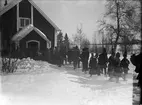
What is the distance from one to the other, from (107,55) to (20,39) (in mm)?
737

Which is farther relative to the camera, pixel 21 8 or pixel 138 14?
pixel 21 8

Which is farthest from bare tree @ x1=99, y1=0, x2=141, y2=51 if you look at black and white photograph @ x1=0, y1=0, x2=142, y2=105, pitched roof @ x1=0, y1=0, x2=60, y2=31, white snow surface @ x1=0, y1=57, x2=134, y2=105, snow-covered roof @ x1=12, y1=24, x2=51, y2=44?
snow-covered roof @ x1=12, y1=24, x2=51, y2=44

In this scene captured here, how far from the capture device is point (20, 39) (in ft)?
4.07

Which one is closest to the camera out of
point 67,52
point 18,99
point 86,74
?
point 18,99

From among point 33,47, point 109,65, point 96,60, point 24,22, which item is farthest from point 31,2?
point 109,65

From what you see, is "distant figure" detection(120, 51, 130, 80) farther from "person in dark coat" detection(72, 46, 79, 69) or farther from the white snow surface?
"person in dark coat" detection(72, 46, 79, 69)

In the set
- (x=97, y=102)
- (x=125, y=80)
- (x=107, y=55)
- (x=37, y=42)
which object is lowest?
(x=97, y=102)

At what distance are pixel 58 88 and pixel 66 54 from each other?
0.30 m

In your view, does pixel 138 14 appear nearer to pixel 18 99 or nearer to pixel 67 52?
pixel 67 52

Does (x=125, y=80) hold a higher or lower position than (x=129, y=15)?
lower

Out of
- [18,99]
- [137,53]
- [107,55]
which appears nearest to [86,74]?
[107,55]

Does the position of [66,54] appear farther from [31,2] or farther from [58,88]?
[31,2]

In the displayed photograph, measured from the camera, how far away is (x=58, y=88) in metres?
1.23

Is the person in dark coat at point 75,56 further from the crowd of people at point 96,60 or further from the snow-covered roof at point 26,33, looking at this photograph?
the snow-covered roof at point 26,33
